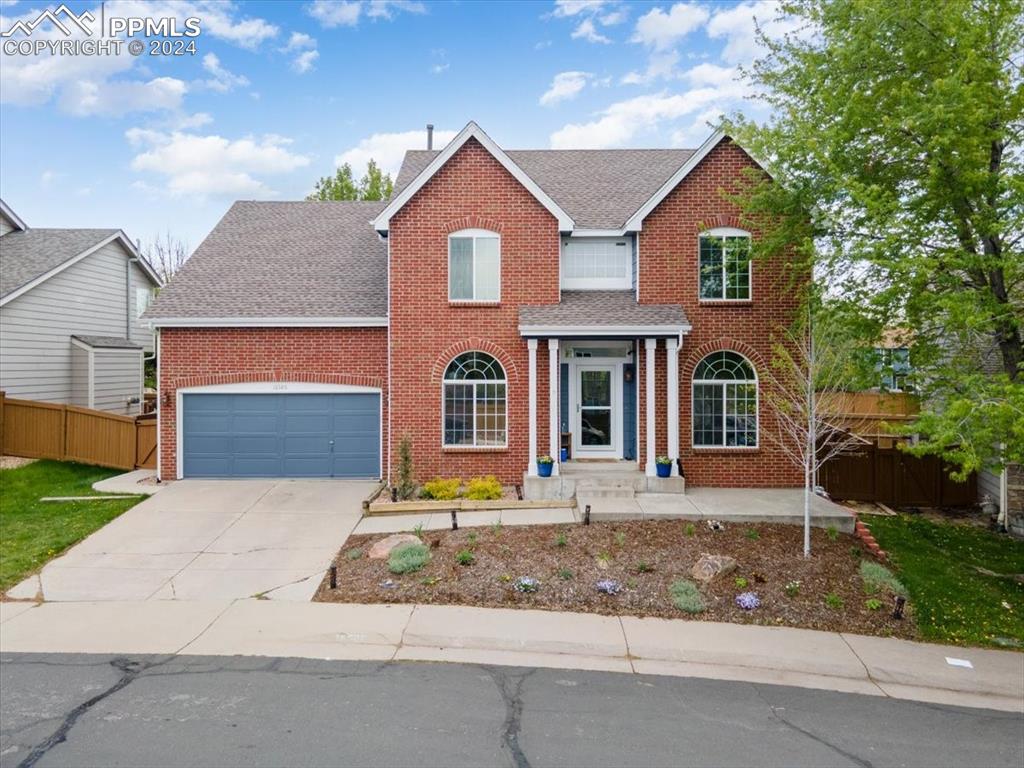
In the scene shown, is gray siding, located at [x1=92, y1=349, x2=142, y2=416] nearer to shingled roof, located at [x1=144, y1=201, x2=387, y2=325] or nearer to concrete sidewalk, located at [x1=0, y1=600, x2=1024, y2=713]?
shingled roof, located at [x1=144, y1=201, x2=387, y2=325]

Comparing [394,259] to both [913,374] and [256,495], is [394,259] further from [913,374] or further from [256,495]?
[913,374]

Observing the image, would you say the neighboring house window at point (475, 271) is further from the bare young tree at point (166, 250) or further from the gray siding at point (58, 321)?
the bare young tree at point (166, 250)

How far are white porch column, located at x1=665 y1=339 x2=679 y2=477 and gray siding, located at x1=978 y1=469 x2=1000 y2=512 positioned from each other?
6.93 meters

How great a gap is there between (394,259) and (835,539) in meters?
10.5

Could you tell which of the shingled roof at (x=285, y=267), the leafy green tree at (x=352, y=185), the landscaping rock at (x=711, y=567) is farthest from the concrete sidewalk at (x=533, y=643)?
the leafy green tree at (x=352, y=185)

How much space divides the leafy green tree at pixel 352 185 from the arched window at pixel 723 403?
79.6ft

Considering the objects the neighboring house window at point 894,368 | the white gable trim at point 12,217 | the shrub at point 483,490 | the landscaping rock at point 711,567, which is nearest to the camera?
the landscaping rock at point 711,567

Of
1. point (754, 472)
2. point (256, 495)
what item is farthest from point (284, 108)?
point (754, 472)

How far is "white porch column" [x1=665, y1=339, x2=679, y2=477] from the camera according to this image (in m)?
13.2

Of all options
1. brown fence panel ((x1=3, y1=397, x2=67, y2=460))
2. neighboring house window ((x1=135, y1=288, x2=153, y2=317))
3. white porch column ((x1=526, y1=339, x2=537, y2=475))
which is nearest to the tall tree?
white porch column ((x1=526, y1=339, x2=537, y2=475))

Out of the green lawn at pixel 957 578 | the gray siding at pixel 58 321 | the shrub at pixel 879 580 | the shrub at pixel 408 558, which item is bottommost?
the green lawn at pixel 957 578

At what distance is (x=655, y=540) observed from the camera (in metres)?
10.1

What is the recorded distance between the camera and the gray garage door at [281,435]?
14797mm

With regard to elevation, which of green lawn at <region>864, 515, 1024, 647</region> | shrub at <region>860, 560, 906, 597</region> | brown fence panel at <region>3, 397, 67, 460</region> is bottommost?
green lawn at <region>864, 515, 1024, 647</region>
